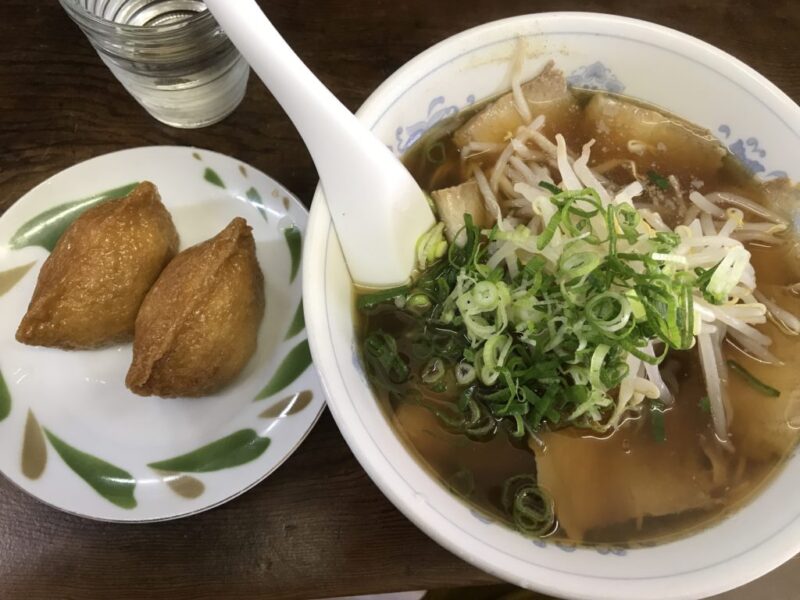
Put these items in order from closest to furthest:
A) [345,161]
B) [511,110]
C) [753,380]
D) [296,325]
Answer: [345,161] → [753,380] → [511,110] → [296,325]

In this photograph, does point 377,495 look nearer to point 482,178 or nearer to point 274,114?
point 482,178

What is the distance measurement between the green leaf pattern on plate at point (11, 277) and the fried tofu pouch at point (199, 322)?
289 mm

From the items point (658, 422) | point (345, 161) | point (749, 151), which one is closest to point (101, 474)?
point (345, 161)

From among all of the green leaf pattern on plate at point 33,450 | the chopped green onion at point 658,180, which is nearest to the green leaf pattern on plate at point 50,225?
the green leaf pattern on plate at point 33,450

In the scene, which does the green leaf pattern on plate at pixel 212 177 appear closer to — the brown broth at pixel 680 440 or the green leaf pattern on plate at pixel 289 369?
the green leaf pattern on plate at pixel 289 369

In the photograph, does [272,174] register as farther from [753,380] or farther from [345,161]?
[753,380]

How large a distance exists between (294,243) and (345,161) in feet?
1.31

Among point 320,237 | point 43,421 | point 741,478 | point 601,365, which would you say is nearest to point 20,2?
point 43,421

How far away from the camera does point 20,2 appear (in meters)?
1.40

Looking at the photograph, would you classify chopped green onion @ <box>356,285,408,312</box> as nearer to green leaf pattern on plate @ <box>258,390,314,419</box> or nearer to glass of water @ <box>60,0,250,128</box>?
green leaf pattern on plate @ <box>258,390,314,419</box>

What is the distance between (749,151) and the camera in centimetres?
105

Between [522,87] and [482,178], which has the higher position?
[522,87]

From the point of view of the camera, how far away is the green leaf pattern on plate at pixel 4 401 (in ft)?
3.79

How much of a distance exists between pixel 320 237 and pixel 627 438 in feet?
1.78
